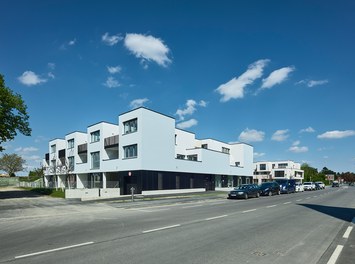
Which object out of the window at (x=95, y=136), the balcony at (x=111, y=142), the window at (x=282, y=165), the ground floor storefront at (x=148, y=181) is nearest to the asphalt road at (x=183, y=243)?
the ground floor storefront at (x=148, y=181)

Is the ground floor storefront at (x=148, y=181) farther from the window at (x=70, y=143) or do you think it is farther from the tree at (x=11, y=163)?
the tree at (x=11, y=163)

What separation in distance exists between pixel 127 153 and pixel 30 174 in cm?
6502

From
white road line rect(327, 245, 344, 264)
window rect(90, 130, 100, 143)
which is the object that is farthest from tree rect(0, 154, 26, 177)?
white road line rect(327, 245, 344, 264)

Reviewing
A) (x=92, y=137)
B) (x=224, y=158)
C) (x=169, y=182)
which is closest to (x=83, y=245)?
(x=169, y=182)

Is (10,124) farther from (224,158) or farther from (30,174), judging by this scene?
(30,174)

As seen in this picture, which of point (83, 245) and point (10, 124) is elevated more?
point (10, 124)

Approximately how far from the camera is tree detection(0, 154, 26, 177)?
103000mm

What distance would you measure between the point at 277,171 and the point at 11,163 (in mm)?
92533

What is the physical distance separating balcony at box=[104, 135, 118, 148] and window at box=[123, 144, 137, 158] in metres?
3.29

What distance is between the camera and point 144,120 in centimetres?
3953

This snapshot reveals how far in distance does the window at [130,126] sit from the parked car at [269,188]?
16.7 m

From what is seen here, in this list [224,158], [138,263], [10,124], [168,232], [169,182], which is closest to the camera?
[138,263]

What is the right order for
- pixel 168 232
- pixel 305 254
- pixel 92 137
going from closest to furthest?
1. pixel 305 254
2. pixel 168 232
3. pixel 92 137

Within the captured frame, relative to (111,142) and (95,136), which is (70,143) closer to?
(95,136)
